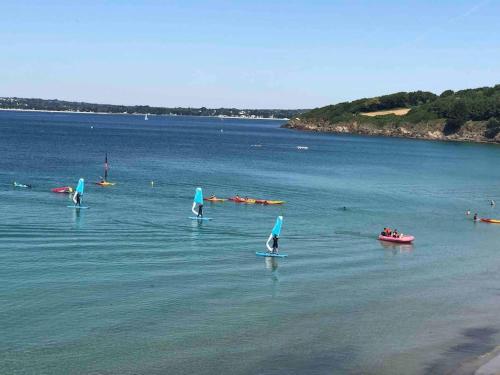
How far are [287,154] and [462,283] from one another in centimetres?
14050

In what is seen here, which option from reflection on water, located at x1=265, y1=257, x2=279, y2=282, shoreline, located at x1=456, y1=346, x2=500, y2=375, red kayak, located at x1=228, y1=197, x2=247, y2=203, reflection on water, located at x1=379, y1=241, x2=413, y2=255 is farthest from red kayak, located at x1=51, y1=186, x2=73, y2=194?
shoreline, located at x1=456, y1=346, x2=500, y2=375

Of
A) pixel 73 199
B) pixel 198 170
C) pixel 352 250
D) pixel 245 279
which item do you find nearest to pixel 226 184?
pixel 198 170

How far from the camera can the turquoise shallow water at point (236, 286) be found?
112ft

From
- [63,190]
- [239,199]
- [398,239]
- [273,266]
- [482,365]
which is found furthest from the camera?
[63,190]

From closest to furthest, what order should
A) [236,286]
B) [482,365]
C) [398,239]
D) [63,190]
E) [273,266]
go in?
1. [482,365]
2. [236,286]
3. [273,266]
4. [398,239]
5. [63,190]

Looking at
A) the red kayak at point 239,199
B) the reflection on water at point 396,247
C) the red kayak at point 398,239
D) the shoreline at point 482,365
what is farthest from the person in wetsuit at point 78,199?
the shoreline at point 482,365

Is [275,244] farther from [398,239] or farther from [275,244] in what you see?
[398,239]

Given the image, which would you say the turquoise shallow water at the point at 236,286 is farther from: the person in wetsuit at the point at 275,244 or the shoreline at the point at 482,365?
the person in wetsuit at the point at 275,244

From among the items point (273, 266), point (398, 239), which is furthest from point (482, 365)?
point (398, 239)

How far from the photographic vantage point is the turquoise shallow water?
112ft

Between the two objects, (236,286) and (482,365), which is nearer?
(482,365)

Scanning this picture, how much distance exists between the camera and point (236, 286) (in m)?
46.8

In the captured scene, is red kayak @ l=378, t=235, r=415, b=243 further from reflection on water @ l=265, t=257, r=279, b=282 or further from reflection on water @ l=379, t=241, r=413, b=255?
reflection on water @ l=265, t=257, r=279, b=282

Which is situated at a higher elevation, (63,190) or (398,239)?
(63,190)
